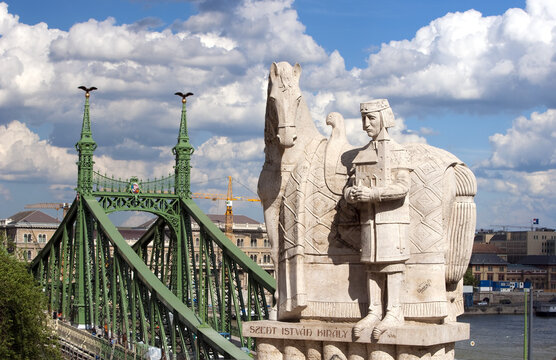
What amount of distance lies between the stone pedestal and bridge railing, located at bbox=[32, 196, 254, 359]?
39.0ft

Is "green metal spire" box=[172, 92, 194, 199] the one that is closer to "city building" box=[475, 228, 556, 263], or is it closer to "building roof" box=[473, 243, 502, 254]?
"building roof" box=[473, 243, 502, 254]

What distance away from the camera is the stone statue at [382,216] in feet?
47.3

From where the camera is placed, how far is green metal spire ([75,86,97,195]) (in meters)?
35.8

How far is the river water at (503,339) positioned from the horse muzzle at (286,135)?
21.6 meters

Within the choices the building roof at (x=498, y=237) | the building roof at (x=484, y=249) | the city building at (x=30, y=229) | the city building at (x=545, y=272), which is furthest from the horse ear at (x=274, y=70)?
the building roof at (x=498, y=237)

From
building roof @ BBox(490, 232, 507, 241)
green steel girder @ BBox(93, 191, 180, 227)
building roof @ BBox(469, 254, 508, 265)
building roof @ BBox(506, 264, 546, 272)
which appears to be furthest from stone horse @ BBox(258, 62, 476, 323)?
building roof @ BBox(490, 232, 507, 241)

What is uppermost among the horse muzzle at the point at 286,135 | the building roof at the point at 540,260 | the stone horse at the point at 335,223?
the horse muzzle at the point at 286,135

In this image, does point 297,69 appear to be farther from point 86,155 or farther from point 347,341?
point 86,155

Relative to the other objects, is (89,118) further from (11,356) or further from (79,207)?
(11,356)

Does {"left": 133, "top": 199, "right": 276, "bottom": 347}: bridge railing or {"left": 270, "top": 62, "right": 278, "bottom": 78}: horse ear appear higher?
Result: {"left": 270, "top": 62, "right": 278, "bottom": 78}: horse ear

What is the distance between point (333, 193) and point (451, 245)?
2.06 m

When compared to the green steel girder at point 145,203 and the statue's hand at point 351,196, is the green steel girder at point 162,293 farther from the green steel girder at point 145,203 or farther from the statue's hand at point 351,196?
the statue's hand at point 351,196

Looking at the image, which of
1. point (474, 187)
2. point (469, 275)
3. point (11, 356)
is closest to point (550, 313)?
point (469, 275)

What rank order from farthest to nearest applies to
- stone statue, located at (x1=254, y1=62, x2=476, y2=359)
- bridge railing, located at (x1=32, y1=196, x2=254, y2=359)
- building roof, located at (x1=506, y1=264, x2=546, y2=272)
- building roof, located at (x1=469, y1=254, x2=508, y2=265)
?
building roof, located at (x1=506, y1=264, x2=546, y2=272) → building roof, located at (x1=469, y1=254, x2=508, y2=265) → bridge railing, located at (x1=32, y1=196, x2=254, y2=359) → stone statue, located at (x1=254, y1=62, x2=476, y2=359)
